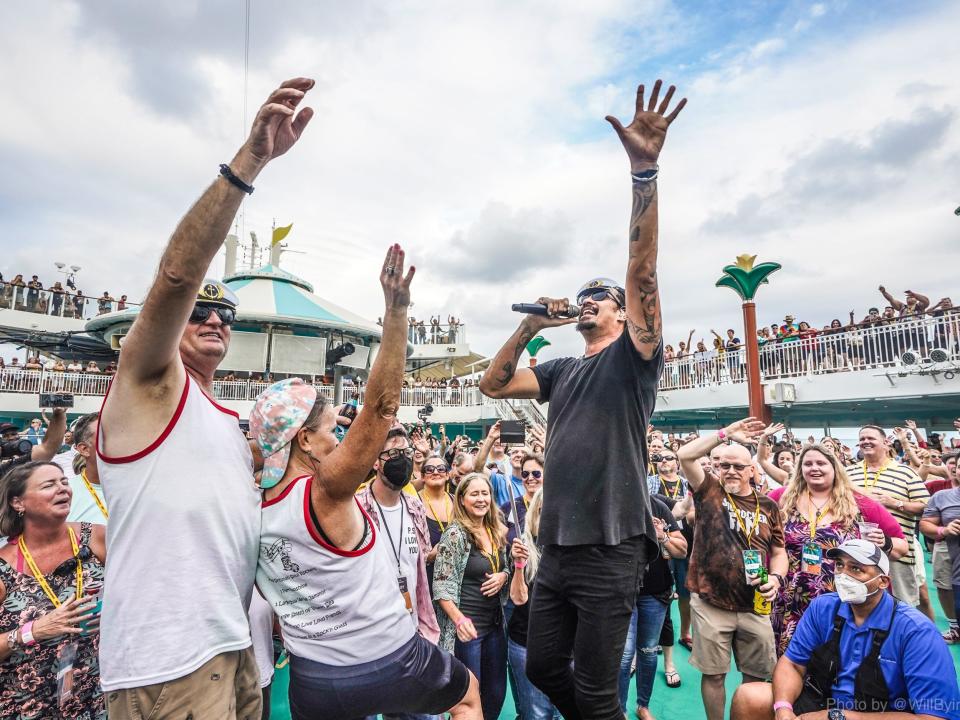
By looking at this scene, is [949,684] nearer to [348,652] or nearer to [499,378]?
[499,378]

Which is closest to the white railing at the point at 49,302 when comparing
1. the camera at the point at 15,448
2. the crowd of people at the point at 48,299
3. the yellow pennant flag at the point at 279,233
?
the crowd of people at the point at 48,299

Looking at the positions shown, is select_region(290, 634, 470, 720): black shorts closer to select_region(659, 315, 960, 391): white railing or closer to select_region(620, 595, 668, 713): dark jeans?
select_region(620, 595, 668, 713): dark jeans

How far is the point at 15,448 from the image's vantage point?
17.8 ft

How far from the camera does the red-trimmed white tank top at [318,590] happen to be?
6.08 ft

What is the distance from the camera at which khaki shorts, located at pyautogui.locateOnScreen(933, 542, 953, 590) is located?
6.22 meters

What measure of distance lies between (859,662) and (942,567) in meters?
4.53

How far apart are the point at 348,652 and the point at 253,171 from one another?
161cm

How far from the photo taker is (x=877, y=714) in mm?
2883

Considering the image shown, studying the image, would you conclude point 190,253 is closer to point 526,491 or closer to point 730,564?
point 730,564

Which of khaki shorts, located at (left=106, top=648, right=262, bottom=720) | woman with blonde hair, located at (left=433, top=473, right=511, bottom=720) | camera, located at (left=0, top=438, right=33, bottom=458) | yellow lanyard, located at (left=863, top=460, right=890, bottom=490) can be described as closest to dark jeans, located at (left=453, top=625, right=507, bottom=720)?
woman with blonde hair, located at (left=433, top=473, right=511, bottom=720)

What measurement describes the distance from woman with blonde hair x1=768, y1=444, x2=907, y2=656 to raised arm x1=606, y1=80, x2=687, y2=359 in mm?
2607

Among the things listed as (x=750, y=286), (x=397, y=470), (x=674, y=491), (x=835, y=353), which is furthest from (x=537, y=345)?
(x=397, y=470)

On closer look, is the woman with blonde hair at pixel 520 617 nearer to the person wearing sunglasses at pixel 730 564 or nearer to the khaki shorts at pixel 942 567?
the person wearing sunglasses at pixel 730 564

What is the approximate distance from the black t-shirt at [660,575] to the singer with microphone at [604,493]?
2.22 metres
